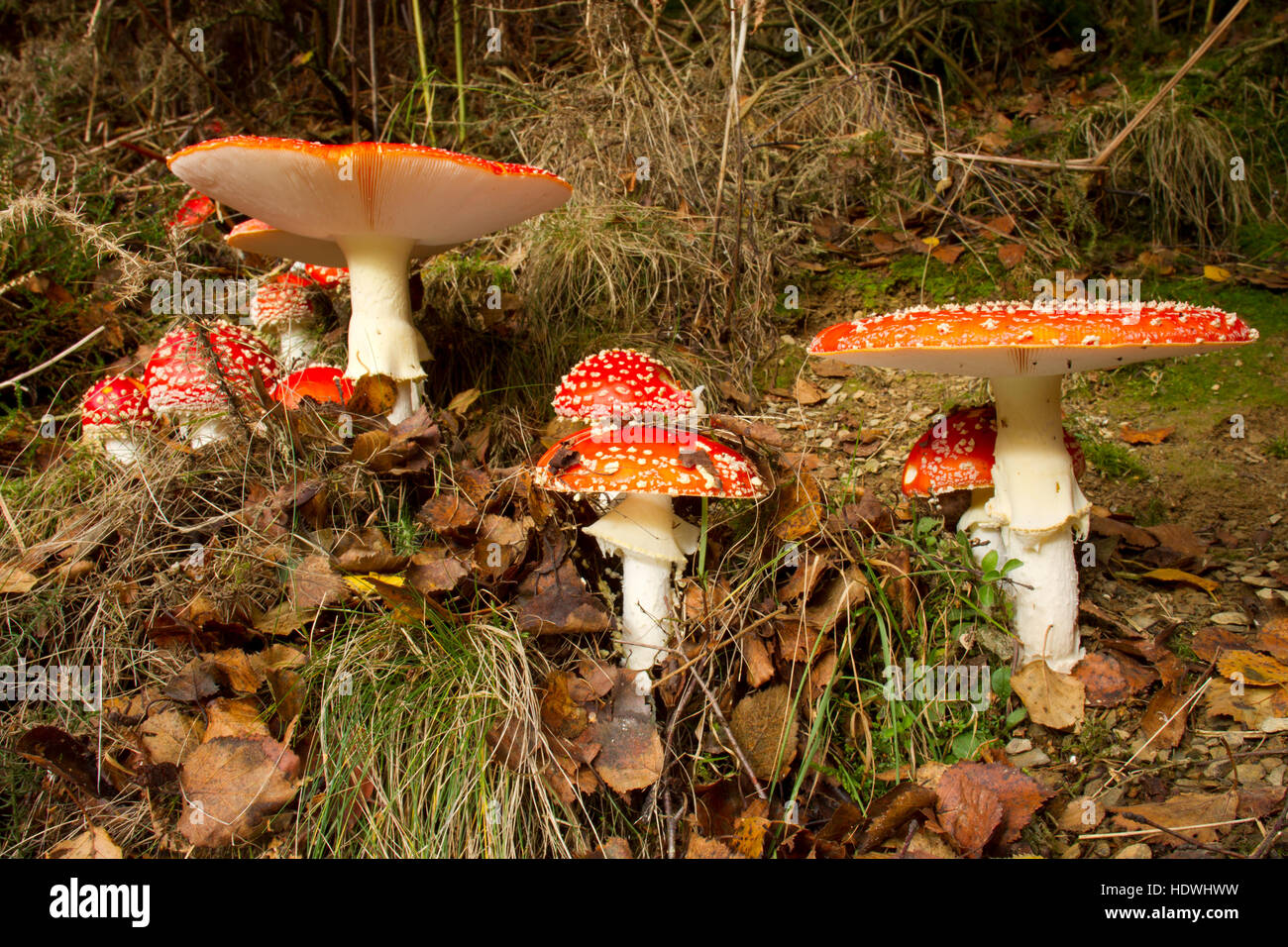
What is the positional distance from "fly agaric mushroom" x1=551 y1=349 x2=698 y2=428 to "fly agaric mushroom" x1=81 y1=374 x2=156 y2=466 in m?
1.67

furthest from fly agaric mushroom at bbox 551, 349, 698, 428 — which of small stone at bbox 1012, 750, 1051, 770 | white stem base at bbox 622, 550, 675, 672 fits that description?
small stone at bbox 1012, 750, 1051, 770

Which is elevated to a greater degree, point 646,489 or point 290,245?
point 290,245

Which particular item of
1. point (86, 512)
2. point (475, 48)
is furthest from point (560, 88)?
point (86, 512)

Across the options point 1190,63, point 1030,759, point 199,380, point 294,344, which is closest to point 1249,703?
point 1030,759

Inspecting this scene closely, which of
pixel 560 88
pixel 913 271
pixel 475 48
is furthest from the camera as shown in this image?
pixel 475 48

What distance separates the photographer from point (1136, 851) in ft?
6.97

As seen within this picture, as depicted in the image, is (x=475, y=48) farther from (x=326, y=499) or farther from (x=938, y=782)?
(x=938, y=782)

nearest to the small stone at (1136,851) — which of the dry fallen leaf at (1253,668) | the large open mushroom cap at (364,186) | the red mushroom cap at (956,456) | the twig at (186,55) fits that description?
the dry fallen leaf at (1253,668)

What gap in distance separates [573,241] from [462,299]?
0.65 metres

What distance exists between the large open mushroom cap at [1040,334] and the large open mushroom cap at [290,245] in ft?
7.09

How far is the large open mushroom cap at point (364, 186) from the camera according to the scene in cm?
247

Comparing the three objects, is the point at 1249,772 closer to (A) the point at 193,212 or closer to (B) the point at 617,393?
(B) the point at 617,393

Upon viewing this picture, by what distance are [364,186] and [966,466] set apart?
215cm
